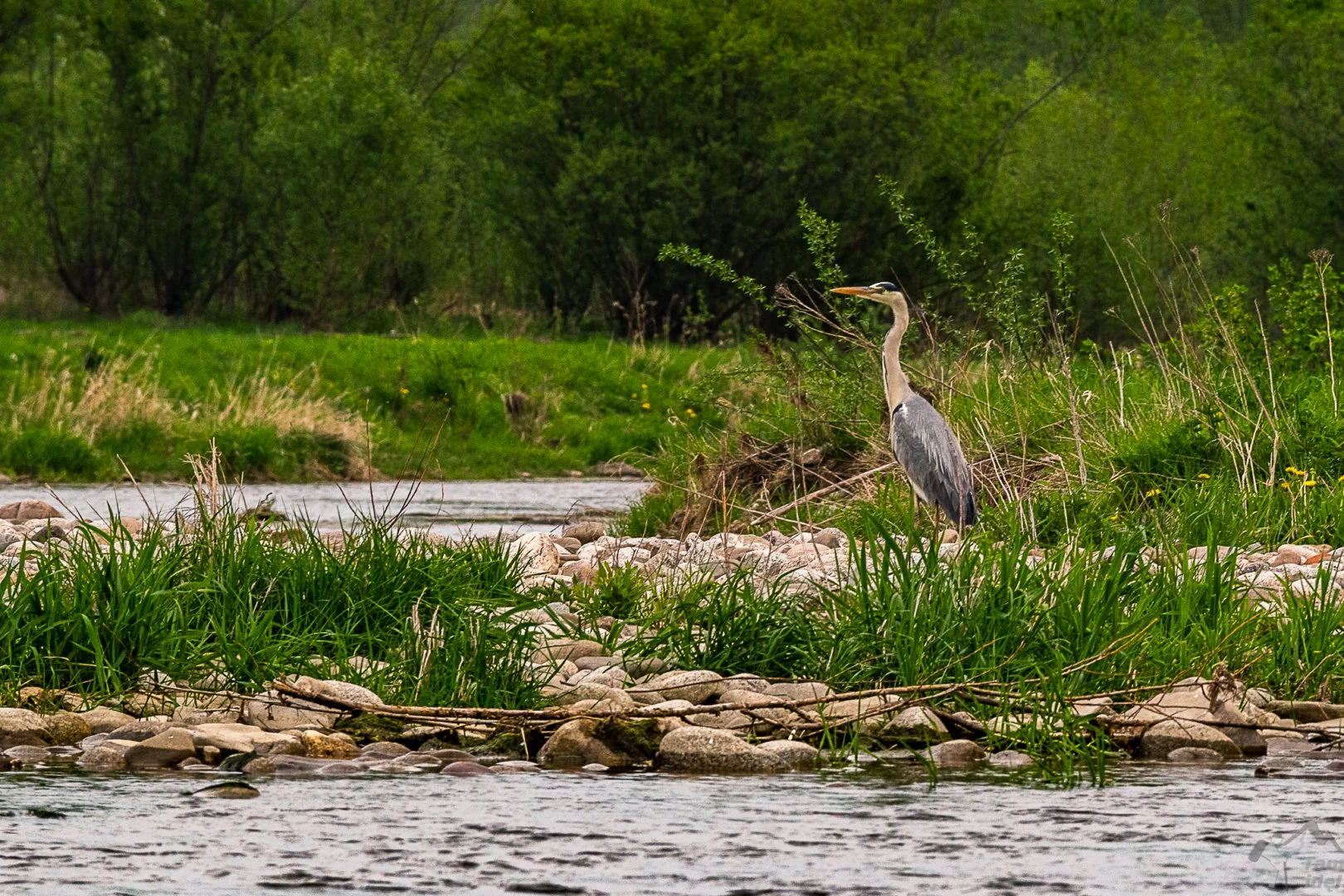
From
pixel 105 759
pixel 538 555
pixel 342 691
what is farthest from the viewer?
pixel 538 555

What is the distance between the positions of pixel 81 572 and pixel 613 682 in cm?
187

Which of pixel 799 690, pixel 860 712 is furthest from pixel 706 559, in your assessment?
pixel 860 712

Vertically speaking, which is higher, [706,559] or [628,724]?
[706,559]

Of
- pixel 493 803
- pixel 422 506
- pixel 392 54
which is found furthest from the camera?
pixel 392 54

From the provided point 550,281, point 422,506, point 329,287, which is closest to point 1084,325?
point 550,281

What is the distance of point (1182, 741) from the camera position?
5.86m

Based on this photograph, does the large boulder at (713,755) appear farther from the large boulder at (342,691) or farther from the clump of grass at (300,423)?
the clump of grass at (300,423)

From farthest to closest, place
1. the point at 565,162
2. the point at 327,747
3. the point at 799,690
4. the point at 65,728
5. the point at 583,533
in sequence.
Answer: the point at 565,162 < the point at 583,533 < the point at 799,690 < the point at 65,728 < the point at 327,747

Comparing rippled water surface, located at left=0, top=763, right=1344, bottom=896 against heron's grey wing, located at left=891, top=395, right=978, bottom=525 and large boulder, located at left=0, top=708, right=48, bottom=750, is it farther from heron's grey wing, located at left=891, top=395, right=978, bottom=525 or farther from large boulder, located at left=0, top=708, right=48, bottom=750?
heron's grey wing, located at left=891, top=395, right=978, bottom=525

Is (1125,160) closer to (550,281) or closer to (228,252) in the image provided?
(550,281)

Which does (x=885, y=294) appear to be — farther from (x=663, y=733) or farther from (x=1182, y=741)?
(x=663, y=733)

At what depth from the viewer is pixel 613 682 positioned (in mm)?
6414

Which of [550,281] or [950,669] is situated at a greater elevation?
[550,281]

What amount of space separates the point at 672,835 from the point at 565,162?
31.0 metres
